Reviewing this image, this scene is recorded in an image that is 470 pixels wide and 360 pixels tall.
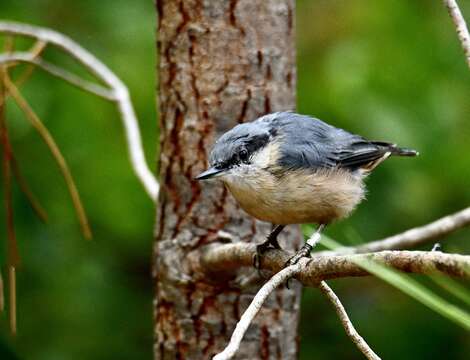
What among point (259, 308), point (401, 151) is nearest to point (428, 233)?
point (401, 151)

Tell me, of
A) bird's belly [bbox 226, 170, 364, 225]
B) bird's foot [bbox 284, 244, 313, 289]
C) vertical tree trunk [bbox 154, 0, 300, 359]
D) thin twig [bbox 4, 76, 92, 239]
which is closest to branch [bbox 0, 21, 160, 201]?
vertical tree trunk [bbox 154, 0, 300, 359]

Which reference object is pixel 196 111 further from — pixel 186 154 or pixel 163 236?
pixel 163 236

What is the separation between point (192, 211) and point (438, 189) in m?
1.09

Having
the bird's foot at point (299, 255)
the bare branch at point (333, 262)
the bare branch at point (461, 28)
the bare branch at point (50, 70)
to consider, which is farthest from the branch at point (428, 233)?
the bare branch at point (50, 70)

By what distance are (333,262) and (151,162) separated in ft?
6.09

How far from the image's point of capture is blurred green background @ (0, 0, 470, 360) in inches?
123

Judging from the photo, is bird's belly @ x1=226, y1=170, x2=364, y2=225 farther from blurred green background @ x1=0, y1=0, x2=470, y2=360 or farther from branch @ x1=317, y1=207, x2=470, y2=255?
blurred green background @ x1=0, y1=0, x2=470, y2=360

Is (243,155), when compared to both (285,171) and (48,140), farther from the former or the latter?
(48,140)

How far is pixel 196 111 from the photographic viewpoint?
265 centimetres

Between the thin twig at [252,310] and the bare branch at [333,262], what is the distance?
1.5 inches

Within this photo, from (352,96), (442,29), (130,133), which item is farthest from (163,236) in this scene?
(442,29)

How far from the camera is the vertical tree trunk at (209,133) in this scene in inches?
103

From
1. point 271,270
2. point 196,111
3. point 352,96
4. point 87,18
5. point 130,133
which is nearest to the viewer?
point 271,270

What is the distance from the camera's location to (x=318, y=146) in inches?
104
